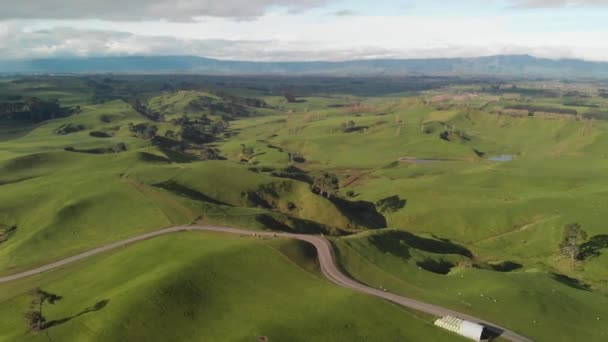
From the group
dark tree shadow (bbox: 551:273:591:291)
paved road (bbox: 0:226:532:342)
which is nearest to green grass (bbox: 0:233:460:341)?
paved road (bbox: 0:226:532:342)

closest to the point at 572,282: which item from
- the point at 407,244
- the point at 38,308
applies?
the point at 407,244

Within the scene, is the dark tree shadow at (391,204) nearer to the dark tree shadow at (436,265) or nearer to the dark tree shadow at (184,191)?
the dark tree shadow at (436,265)

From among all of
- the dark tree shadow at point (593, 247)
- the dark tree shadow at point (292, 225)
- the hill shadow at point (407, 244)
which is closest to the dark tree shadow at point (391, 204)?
the hill shadow at point (407, 244)

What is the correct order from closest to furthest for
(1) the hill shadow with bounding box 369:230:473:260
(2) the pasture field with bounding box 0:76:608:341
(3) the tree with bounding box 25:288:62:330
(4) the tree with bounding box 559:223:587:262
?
(3) the tree with bounding box 25:288:62:330
(2) the pasture field with bounding box 0:76:608:341
(1) the hill shadow with bounding box 369:230:473:260
(4) the tree with bounding box 559:223:587:262

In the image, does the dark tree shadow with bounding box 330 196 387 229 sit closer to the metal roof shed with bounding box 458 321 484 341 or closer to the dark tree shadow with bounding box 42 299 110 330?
the metal roof shed with bounding box 458 321 484 341

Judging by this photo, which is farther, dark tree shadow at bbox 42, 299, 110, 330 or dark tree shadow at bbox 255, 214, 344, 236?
dark tree shadow at bbox 255, 214, 344, 236

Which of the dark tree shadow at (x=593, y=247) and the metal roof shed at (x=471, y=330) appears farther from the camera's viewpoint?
the dark tree shadow at (x=593, y=247)
